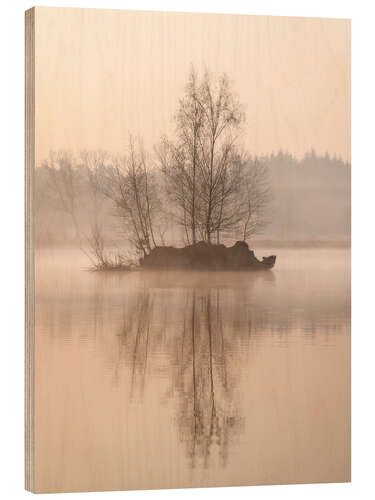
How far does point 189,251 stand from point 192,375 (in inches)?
28.5

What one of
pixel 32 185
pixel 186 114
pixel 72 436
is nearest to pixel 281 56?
pixel 186 114

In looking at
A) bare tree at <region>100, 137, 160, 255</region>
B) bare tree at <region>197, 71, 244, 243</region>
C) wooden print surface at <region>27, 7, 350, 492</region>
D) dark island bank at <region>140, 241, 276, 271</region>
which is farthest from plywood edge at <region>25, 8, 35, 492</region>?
bare tree at <region>197, 71, 244, 243</region>

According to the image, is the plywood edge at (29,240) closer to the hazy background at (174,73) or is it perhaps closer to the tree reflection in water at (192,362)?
the hazy background at (174,73)

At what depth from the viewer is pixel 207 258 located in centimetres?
675

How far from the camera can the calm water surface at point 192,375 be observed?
21.4ft

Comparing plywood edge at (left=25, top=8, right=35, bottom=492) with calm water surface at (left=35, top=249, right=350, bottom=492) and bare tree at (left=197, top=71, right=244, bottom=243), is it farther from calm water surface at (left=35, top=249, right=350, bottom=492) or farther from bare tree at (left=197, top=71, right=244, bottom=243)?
bare tree at (left=197, top=71, right=244, bottom=243)

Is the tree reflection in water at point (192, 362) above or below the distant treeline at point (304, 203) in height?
below

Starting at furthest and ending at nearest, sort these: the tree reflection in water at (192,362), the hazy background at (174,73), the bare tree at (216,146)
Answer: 1. the bare tree at (216,146)
2. the tree reflection in water at (192,362)
3. the hazy background at (174,73)

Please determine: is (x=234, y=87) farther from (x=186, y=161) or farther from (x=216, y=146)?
(x=186, y=161)

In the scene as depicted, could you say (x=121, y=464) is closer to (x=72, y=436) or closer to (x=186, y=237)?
(x=72, y=436)

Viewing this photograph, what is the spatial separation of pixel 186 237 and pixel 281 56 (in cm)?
122

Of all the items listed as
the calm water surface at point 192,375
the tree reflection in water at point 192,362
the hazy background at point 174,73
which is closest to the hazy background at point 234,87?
the hazy background at point 174,73

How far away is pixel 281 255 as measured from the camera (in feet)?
22.5

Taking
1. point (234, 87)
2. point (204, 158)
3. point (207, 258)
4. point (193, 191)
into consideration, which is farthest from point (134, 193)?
point (234, 87)
